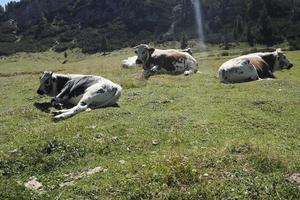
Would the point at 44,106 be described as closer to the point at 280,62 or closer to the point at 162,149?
the point at 162,149

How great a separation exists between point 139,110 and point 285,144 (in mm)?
7374

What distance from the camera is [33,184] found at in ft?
42.3

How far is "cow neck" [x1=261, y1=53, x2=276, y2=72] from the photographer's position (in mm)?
32344

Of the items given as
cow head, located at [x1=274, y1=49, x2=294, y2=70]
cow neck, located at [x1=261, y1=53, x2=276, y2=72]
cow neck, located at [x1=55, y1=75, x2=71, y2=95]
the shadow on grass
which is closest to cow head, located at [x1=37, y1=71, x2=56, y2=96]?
cow neck, located at [x1=55, y1=75, x2=71, y2=95]

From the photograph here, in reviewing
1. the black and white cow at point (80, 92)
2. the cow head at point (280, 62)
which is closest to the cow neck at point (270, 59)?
the cow head at point (280, 62)

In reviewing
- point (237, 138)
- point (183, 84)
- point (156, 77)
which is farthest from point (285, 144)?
point (156, 77)

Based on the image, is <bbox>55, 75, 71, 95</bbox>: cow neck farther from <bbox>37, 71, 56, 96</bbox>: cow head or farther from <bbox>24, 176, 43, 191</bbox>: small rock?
<bbox>24, 176, 43, 191</bbox>: small rock

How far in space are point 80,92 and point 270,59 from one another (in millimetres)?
15568

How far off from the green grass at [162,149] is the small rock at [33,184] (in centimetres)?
19

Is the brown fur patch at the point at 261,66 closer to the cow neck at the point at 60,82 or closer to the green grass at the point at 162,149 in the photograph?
the green grass at the point at 162,149

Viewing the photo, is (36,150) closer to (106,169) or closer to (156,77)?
(106,169)

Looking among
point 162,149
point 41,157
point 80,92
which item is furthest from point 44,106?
point 162,149

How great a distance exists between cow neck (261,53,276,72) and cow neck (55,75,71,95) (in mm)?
14572

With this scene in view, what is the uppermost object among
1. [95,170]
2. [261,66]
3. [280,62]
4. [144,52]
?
[95,170]
